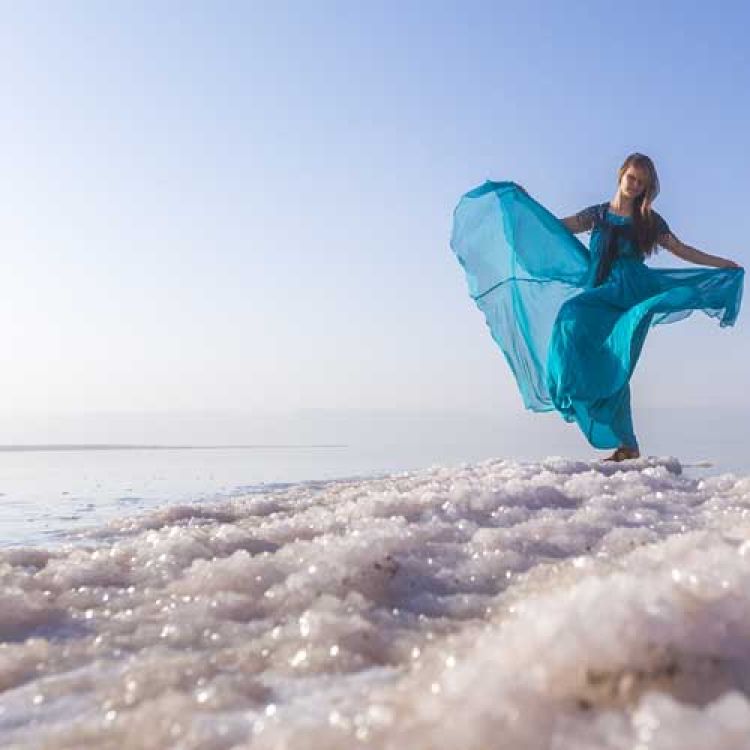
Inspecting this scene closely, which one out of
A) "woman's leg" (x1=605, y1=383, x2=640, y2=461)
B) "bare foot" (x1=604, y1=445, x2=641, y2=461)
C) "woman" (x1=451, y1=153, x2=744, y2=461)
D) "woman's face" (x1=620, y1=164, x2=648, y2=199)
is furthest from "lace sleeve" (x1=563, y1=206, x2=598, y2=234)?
"bare foot" (x1=604, y1=445, x2=641, y2=461)

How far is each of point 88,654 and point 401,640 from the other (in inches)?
29.0

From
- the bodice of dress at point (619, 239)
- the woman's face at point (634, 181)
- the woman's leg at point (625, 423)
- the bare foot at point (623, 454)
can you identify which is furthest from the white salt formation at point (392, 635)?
the woman's face at point (634, 181)

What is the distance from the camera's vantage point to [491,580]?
2.60 meters

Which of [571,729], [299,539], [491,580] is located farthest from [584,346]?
[571,729]

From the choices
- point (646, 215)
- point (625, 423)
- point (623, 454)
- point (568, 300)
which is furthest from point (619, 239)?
point (623, 454)

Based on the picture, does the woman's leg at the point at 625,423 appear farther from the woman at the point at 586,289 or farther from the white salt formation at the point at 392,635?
the white salt formation at the point at 392,635

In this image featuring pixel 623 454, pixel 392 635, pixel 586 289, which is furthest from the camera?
pixel 586 289

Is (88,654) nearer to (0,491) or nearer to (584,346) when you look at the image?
(584,346)

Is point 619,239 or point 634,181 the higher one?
point 634,181

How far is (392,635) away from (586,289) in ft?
21.4

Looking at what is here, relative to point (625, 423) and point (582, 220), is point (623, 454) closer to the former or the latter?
point (625, 423)

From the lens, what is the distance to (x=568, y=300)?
7.91 m

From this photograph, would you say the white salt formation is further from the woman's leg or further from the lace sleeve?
the lace sleeve

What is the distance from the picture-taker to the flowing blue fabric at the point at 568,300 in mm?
7742
